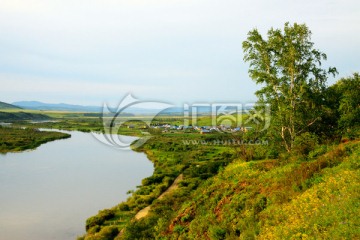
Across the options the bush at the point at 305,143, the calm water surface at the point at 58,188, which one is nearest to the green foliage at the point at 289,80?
the bush at the point at 305,143

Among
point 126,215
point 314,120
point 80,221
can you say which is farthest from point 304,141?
point 80,221

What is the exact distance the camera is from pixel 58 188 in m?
50.3

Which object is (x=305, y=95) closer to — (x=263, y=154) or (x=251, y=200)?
(x=263, y=154)

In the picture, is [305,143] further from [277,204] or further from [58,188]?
[58,188]

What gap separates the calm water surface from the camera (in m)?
34.8

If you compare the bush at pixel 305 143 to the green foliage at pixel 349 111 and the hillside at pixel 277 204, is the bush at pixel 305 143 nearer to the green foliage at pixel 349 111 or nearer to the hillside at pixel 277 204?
the hillside at pixel 277 204

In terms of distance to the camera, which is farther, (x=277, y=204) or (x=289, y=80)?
Result: (x=289, y=80)

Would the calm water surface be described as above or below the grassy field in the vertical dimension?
below

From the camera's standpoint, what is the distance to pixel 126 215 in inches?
1355

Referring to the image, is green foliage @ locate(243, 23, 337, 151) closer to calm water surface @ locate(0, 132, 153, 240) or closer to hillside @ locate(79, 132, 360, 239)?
hillside @ locate(79, 132, 360, 239)

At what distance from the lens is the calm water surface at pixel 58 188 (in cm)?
3481

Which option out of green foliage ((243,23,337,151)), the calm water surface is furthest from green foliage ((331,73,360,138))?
the calm water surface

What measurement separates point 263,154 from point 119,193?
88.3 feet

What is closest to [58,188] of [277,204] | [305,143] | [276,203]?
[305,143]
